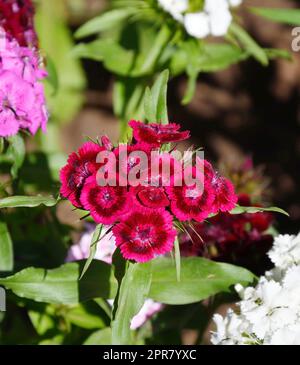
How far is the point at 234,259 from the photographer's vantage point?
1498 mm

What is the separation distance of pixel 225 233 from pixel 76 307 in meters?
0.40

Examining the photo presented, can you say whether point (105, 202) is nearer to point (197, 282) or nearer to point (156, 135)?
point (156, 135)

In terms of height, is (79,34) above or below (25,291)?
above

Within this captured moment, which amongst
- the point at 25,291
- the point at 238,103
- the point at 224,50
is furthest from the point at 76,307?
the point at 238,103

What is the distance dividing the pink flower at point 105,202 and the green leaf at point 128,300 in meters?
0.14

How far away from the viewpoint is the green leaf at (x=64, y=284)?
4.15 feet

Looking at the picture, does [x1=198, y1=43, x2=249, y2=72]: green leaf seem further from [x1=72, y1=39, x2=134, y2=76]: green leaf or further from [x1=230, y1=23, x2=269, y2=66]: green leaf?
[x1=72, y1=39, x2=134, y2=76]: green leaf

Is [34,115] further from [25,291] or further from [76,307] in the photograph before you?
[76,307]

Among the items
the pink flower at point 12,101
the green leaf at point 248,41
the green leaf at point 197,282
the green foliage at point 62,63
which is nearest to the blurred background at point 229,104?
the green foliage at point 62,63

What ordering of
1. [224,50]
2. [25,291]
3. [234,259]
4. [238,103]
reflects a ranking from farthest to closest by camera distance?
[238,103] → [224,50] → [234,259] → [25,291]

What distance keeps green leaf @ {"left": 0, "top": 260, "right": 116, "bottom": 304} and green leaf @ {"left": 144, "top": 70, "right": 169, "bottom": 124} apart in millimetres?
313

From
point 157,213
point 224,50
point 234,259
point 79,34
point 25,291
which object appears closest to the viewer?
A: point 157,213

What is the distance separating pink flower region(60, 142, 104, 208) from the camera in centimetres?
110

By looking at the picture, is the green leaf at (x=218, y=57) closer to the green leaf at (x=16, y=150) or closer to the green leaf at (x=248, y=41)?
the green leaf at (x=248, y=41)
